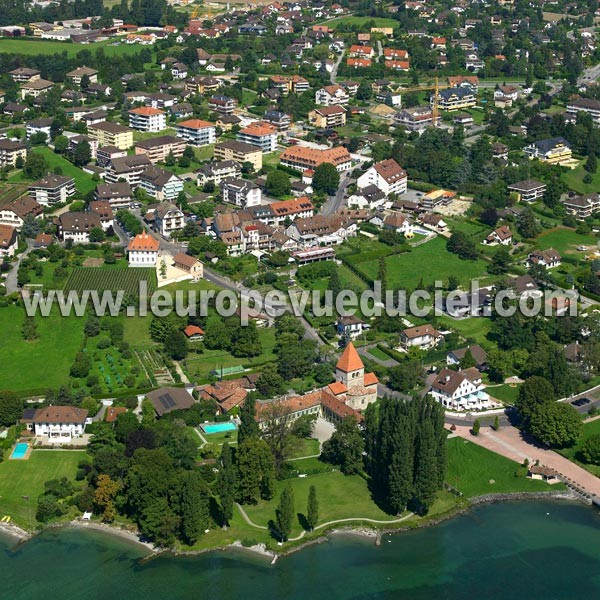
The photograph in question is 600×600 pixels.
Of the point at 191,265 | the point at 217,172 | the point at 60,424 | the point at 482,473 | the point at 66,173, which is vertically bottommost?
the point at 482,473

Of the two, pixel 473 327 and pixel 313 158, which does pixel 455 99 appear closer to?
pixel 313 158

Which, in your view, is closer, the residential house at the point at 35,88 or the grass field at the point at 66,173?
the grass field at the point at 66,173

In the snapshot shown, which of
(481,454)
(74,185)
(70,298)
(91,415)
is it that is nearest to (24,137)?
(74,185)

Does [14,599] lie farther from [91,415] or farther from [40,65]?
[40,65]

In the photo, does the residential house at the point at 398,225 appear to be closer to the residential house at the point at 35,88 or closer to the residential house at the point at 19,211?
the residential house at the point at 19,211

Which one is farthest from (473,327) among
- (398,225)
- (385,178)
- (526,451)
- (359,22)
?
(359,22)

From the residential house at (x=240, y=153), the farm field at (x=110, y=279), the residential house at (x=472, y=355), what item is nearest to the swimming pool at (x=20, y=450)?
the farm field at (x=110, y=279)
